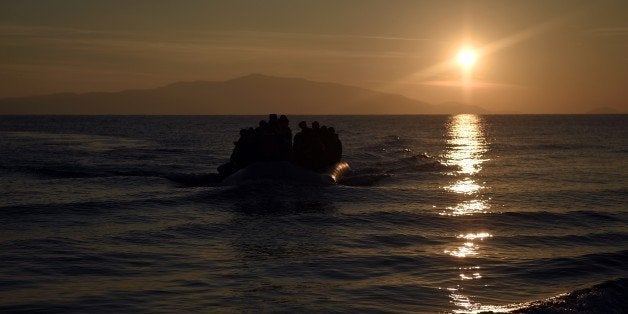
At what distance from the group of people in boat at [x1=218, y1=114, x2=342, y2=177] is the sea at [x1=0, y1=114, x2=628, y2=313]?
164 centimetres

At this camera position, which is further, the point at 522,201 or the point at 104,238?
the point at 522,201

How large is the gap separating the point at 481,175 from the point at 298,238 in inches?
841

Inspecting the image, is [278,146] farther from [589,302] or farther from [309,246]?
[589,302]

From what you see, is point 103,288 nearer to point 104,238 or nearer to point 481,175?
point 104,238

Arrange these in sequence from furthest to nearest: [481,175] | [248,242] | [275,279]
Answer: [481,175] < [248,242] < [275,279]

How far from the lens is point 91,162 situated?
1713 inches

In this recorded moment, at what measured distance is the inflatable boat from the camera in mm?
27531

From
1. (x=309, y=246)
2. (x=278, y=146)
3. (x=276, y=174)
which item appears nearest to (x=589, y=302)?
(x=309, y=246)

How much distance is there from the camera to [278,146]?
28.4m

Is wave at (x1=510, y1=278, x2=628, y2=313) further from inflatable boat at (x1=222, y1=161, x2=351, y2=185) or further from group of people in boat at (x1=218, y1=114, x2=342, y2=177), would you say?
inflatable boat at (x1=222, y1=161, x2=351, y2=185)

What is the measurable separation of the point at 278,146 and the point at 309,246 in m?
12.1

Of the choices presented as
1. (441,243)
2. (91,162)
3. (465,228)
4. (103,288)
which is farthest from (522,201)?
(91,162)

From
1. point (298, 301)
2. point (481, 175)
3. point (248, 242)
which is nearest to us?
point (298, 301)

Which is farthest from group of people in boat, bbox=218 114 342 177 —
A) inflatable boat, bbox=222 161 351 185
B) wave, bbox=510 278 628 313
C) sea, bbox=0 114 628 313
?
wave, bbox=510 278 628 313
